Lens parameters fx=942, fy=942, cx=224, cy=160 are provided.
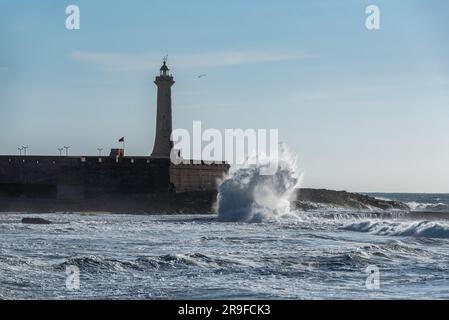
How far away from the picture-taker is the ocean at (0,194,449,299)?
11.0 m

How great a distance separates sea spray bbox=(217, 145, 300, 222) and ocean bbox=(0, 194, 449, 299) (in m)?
9.94

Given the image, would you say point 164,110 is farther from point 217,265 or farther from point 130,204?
point 217,265

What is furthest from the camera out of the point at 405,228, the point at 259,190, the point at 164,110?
the point at 164,110

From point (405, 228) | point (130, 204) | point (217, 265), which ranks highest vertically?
point (130, 204)

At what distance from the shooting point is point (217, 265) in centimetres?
1364

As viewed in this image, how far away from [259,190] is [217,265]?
66.1 feet

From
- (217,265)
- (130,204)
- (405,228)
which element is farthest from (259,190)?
(217,265)

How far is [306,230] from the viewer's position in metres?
22.7

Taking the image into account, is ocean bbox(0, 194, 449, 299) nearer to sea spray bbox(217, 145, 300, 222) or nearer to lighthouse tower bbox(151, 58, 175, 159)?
sea spray bbox(217, 145, 300, 222)

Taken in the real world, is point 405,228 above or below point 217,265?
above

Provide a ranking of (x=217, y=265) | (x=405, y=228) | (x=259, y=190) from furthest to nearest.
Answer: (x=259, y=190), (x=405, y=228), (x=217, y=265)

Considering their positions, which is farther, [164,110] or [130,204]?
[164,110]

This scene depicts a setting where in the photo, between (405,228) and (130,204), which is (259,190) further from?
(405,228)
